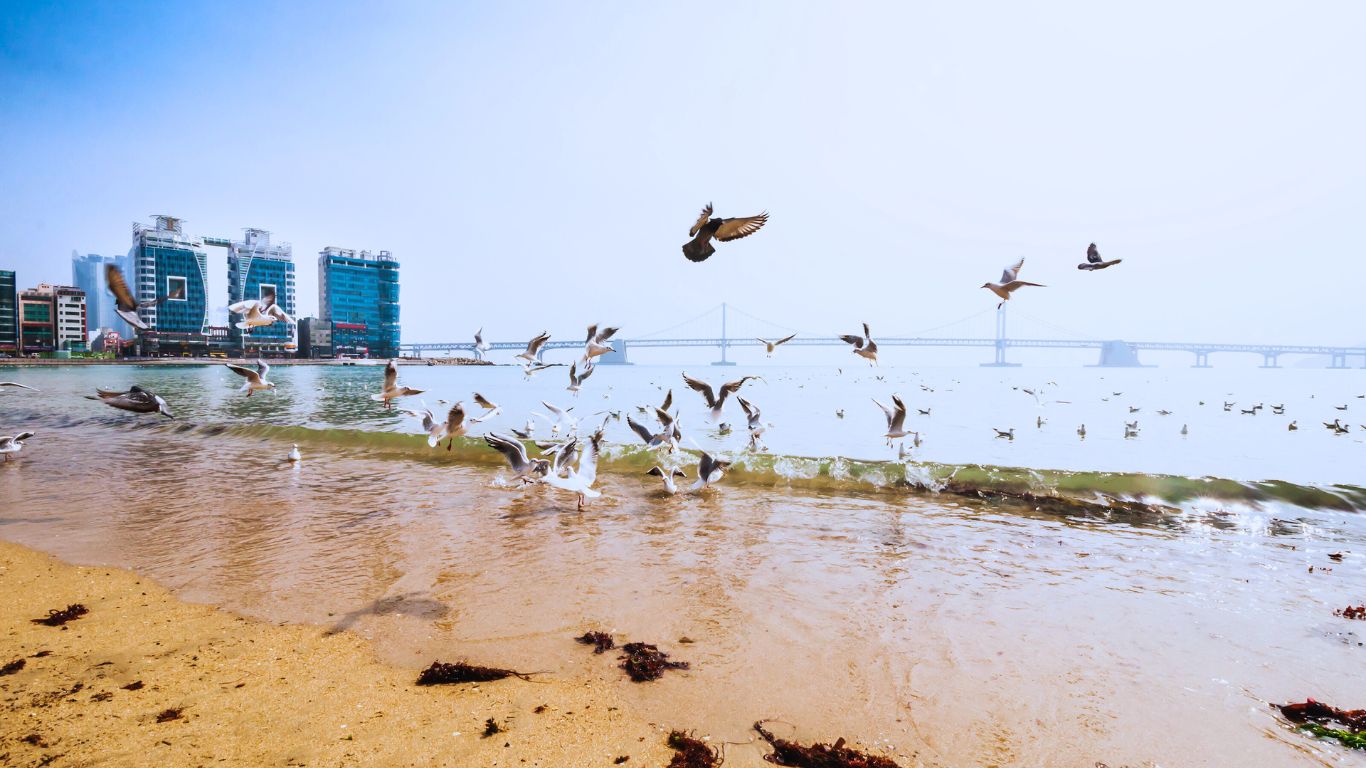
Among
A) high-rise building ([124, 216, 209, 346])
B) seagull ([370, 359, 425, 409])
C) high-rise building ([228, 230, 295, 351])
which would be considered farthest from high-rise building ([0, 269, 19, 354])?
seagull ([370, 359, 425, 409])

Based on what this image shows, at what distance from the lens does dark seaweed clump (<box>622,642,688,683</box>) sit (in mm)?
3869

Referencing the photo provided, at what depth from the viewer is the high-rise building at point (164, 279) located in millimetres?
64625

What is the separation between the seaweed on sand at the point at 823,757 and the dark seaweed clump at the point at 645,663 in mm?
954

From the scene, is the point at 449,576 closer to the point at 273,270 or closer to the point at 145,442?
the point at 145,442

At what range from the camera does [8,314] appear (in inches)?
3501

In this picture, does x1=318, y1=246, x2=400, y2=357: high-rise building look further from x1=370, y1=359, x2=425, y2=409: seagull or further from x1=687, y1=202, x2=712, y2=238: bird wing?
x1=687, y1=202, x2=712, y2=238: bird wing

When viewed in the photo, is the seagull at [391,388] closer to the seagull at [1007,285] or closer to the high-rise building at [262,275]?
the seagull at [1007,285]

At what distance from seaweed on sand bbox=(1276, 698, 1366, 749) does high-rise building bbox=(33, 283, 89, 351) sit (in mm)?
137366

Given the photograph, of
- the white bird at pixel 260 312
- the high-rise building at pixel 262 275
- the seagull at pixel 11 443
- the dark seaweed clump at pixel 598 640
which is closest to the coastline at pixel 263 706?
the dark seaweed clump at pixel 598 640

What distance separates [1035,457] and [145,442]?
22682 mm

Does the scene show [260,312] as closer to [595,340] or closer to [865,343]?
[595,340]

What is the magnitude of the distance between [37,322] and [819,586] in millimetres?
134832

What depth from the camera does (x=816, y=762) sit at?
9.95ft

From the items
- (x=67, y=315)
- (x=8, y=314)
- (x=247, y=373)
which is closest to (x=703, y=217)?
(x=247, y=373)
